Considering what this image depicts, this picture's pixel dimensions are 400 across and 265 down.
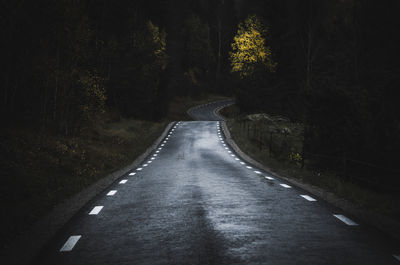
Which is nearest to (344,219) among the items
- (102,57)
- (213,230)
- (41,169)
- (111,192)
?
(213,230)

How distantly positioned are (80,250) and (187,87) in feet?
250

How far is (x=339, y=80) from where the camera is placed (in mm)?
24078

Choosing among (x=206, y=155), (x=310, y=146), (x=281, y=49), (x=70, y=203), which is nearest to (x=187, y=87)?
(x=281, y=49)

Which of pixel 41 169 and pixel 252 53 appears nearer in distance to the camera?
pixel 41 169

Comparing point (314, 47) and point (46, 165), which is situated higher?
point (314, 47)

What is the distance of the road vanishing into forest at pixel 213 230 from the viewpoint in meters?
4.92

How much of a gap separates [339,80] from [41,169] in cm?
1830

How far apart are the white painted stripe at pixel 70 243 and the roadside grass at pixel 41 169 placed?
0.86 meters

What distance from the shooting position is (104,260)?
486cm

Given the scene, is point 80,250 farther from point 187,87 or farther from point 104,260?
point 187,87

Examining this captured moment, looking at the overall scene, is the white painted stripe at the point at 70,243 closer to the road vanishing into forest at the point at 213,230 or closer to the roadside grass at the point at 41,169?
the road vanishing into forest at the point at 213,230

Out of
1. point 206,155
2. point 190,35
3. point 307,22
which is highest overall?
point 190,35

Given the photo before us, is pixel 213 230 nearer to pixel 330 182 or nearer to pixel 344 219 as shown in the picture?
pixel 344 219

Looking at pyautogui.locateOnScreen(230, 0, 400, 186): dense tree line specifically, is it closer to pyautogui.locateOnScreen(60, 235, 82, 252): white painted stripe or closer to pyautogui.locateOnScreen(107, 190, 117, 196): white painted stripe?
pyautogui.locateOnScreen(107, 190, 117, 196): white painted stripe
